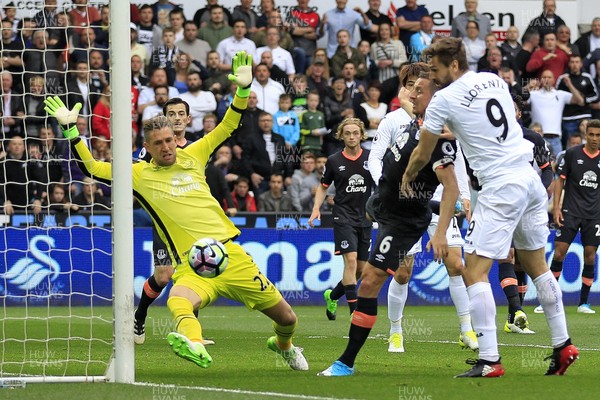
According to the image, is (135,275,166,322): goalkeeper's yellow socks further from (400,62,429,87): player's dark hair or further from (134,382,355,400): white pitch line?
(134,382,355,400): white pitch line

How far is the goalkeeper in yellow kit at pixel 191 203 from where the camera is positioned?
8617mm

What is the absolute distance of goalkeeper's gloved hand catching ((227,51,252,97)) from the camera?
29.3 feet

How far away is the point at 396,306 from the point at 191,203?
323 centimetres

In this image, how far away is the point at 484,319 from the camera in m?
8.34

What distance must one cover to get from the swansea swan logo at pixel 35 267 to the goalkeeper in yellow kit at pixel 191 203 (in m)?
9.59

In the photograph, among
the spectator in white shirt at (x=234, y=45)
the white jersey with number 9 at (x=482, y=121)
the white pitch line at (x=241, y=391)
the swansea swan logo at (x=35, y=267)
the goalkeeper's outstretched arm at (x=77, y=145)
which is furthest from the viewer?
the spectator in white shirt at (x=234, y=45)

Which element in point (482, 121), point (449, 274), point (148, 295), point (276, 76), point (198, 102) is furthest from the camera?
point (276, 76)

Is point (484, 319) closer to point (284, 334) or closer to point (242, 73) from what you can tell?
point (284, 334)

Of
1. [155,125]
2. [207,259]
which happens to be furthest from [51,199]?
[207,259]

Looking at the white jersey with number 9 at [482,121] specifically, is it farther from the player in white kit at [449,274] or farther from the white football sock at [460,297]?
the white football sock at [460,297]

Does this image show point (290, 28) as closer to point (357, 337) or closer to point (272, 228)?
point (272, 228)

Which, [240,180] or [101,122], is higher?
[101,122]

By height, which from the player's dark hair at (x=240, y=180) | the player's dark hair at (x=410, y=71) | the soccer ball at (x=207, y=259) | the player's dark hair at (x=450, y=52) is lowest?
the player's dark hair at (x=240, y=180)

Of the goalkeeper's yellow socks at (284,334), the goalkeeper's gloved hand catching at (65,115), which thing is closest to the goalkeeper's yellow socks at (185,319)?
the goalkeeper's yellow socks at (284,334)
